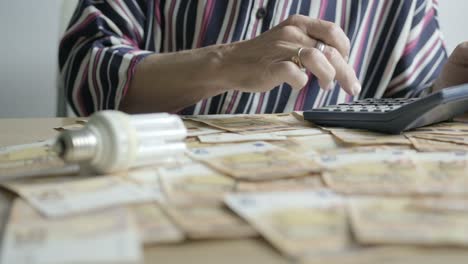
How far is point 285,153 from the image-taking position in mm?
421

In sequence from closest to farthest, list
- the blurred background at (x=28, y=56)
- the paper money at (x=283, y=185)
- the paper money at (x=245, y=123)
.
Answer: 1. the paper money at (x=283, y=185)
2. the paper money at (x=245, y=123)
3. the blurred background at (x=28, y=56)

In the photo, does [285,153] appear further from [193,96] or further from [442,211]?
[193,96]

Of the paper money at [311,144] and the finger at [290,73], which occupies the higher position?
the finger at [290,73]

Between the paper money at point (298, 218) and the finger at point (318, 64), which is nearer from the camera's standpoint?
the paper money at point (298, 218)

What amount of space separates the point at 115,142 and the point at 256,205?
0.33ft

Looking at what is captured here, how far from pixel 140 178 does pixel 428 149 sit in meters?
0.24

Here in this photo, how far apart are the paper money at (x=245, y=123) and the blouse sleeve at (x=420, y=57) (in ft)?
1.21

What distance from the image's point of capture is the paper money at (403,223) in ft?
0.83

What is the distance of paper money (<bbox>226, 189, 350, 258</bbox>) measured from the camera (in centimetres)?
25

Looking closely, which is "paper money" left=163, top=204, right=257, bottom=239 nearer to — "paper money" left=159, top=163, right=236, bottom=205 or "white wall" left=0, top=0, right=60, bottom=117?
"paper money" left=159, top=163, right=236, bottom=205

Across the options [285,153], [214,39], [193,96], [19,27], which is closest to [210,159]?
[285,153]

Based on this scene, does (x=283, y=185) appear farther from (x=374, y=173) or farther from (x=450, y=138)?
(x=450, y=138)

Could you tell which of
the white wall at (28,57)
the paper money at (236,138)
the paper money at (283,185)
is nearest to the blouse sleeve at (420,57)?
the paper money at (236,138)

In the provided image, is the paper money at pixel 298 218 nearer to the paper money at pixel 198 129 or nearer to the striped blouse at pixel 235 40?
the paper money at pixel 198 129
